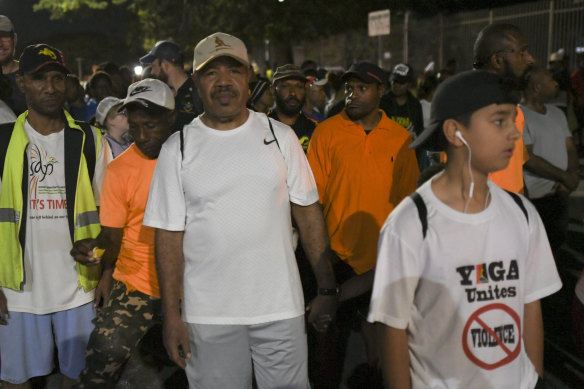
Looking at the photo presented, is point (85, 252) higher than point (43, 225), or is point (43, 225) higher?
point (43, 225)

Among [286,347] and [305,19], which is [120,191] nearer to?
[286,347]

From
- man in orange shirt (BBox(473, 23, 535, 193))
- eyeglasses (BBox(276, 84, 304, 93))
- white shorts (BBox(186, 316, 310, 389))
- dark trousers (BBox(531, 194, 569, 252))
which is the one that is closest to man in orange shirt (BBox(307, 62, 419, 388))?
man in orange shirt (BBox(473, 23, 535, 193))

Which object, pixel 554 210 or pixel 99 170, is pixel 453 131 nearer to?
pixel 99 170

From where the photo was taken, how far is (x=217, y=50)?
11.2 feet

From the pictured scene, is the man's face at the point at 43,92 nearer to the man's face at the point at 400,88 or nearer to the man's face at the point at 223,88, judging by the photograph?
the man's face at the point at 223,88

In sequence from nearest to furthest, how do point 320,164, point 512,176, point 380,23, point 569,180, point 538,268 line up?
point 538,268, point 512,176, point 320,164, point 569,180, point 380,23

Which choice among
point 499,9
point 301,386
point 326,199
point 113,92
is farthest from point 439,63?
point 301,386

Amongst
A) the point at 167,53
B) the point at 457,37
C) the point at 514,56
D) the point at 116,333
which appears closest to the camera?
the point at 116,333

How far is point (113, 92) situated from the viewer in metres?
9.57

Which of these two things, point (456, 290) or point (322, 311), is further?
point (322, 311)

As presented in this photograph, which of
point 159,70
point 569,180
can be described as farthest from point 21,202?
point 569,180

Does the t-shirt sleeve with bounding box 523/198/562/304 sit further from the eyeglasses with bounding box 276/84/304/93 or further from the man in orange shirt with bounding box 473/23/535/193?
the eyeglasses with bounding box 276/84/304/93

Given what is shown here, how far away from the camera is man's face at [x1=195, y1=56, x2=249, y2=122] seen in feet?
11.0

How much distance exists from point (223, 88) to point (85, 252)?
4.65 feet
